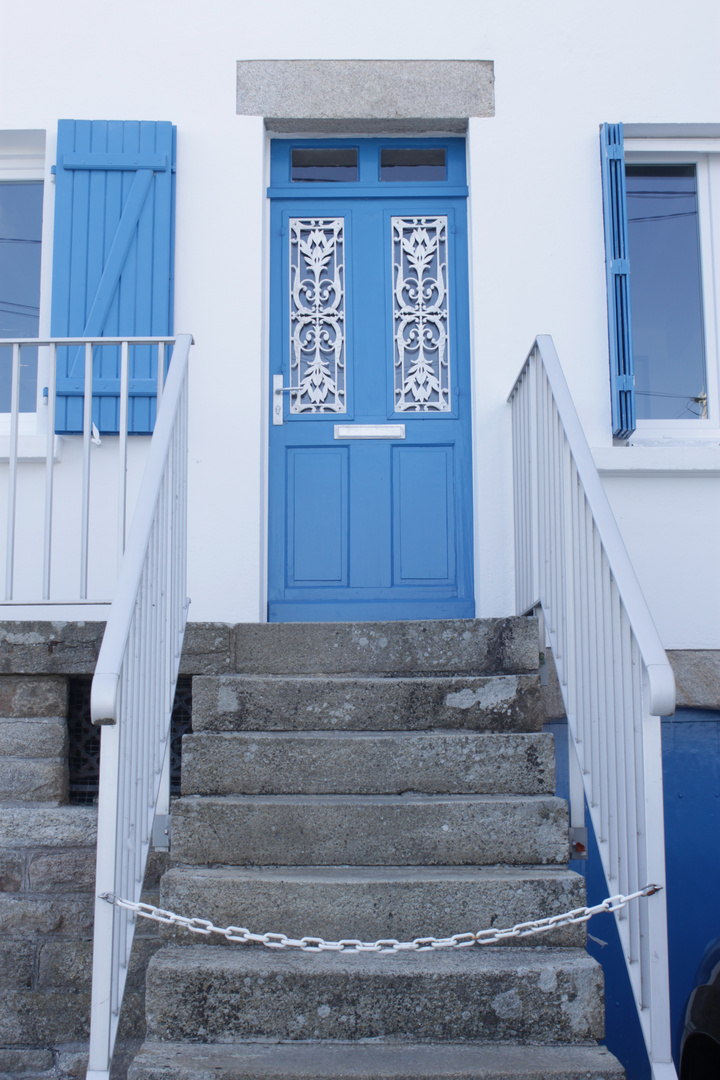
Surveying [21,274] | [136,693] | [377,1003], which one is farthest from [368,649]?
[21,274]

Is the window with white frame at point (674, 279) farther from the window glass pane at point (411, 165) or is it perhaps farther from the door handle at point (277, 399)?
the door handle at point (277, 399)

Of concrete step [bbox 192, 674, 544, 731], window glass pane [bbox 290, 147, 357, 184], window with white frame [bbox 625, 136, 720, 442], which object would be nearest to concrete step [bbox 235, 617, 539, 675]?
concrete step [bbox 192, 674, 544, 731]

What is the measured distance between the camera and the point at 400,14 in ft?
13.4

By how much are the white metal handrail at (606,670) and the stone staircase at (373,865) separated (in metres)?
0.17

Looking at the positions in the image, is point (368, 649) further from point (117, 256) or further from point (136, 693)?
point (117, 256)

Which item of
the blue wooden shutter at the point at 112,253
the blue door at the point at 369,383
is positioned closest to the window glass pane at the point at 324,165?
the blue door at the point at 369,383

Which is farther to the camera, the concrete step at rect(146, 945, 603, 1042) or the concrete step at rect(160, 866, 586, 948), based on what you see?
the concrete step at rect(160, 866, 586, 948)

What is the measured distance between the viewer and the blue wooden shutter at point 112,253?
3.82m

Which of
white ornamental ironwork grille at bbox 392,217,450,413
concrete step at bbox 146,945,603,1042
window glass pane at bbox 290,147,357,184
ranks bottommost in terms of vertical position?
concrete step at bbox 146,945,603,1042

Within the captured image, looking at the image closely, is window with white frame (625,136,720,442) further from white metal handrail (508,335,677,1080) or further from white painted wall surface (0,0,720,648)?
white metal handrail (508,335,677,1080)

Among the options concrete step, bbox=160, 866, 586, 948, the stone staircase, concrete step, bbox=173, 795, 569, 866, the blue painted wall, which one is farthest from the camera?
the blue painted wall

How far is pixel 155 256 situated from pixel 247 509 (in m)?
1.15

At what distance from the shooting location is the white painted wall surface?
389 cm

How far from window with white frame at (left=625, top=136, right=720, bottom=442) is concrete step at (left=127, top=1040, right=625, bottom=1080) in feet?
8.78
